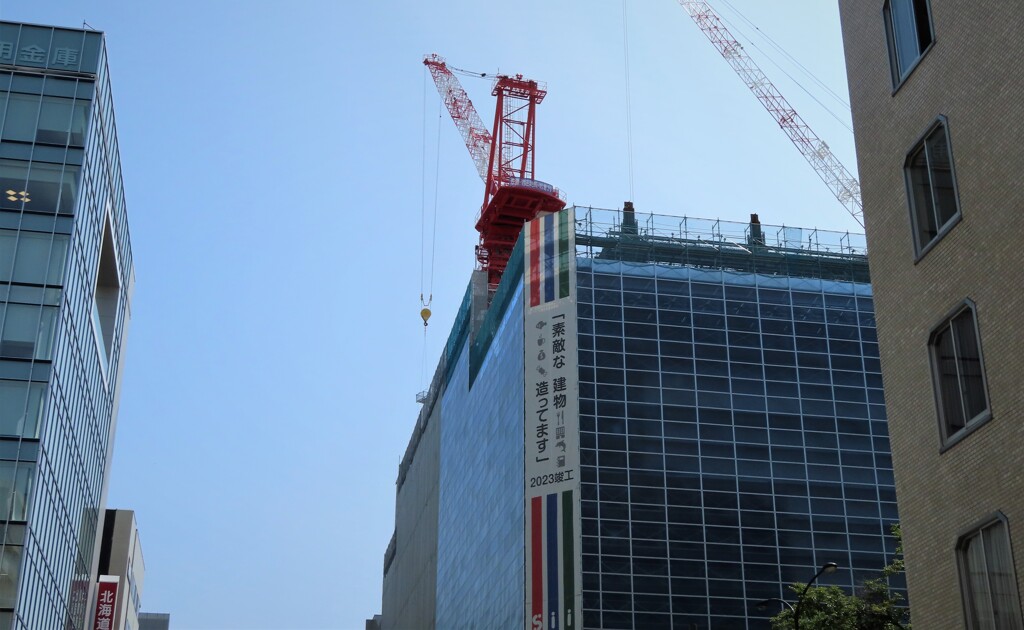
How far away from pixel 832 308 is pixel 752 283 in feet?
18.3

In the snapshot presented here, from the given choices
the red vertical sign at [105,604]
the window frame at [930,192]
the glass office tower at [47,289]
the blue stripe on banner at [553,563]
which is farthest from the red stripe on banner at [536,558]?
the window frame at [930,192]

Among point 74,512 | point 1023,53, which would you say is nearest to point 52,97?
point 74,512

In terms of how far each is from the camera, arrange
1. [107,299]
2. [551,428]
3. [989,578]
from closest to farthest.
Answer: [989,578]
[107,299]
[551,428]

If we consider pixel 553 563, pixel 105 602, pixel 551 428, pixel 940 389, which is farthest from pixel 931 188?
pixel 105 602

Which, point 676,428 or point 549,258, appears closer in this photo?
point 676,428

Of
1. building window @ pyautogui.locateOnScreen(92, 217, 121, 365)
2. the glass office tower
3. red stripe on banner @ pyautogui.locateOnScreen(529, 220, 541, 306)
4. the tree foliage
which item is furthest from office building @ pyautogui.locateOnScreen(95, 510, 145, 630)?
the tree foliage

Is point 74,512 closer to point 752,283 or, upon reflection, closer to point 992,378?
point 752,283

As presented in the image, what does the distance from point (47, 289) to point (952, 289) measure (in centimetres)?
4053

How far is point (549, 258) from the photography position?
3295 inches

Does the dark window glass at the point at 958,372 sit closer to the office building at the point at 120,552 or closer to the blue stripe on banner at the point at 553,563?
the blue stripe on banner at the point at 553,563

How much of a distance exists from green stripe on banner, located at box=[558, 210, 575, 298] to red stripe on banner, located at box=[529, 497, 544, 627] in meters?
13.2

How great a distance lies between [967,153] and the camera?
23.3 m

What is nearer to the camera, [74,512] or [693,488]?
[74,512]

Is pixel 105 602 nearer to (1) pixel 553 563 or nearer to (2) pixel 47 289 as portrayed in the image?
(1) pixel 553 563
